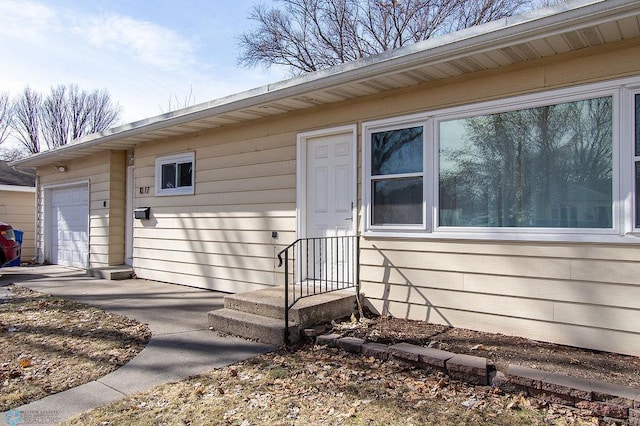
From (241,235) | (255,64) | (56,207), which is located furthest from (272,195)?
(255,64)

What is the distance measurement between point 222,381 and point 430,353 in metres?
1.67

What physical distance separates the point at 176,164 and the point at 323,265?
3.55 metres

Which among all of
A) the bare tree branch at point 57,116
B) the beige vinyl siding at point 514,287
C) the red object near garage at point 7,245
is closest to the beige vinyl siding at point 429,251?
the beige vinyl siding at point 514,287

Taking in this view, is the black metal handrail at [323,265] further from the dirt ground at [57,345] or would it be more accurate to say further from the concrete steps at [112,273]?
the concrete steps at [112,273]

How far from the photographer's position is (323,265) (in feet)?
19.4

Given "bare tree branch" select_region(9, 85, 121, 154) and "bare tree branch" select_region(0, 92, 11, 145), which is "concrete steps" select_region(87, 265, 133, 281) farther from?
"bare tree branch" select_region(0, 92, 11, 145)

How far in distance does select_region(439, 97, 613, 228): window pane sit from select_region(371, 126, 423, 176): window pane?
29 cm

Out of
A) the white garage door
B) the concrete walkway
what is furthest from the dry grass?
the white garage door

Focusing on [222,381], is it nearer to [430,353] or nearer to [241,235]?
[430,353]

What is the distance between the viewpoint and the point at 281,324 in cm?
450

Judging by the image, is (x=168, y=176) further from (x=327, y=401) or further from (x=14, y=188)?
(x=14, y=188)

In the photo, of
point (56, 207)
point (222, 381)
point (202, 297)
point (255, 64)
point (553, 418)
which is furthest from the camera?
point (255, 64)

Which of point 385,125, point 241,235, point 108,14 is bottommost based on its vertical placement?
point 241,235

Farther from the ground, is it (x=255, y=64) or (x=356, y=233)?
(x=255, y=64)
